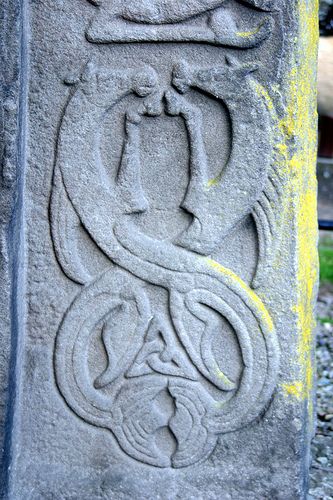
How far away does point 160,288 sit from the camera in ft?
5.67

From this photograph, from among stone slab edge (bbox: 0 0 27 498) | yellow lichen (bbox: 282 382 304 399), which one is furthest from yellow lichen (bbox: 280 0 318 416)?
stone slab edge (bbox: 0 0 27 498)

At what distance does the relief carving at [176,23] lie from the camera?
5.31 feet

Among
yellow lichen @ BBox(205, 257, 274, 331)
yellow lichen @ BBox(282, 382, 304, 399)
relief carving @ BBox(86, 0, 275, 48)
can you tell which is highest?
relief carving @ BBox(86, 0, 275, 48)

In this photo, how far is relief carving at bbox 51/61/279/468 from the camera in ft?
5.44

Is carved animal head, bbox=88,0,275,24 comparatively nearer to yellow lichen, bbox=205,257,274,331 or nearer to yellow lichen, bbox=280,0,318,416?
yellow lichen, bbox=280,0,318,416

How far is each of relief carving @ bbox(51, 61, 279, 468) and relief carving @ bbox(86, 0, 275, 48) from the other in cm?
2

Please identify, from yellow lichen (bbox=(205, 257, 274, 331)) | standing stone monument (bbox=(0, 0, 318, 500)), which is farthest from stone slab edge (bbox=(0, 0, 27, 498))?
yellow lichen (bbox=(205, 257, 274, 331))

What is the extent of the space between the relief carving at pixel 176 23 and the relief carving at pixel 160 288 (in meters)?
0.02

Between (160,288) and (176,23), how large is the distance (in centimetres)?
56

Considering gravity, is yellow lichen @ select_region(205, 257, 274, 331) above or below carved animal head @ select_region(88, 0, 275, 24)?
below

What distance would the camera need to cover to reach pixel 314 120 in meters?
1.79

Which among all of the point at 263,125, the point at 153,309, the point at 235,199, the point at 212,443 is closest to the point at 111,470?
the point at 212,443

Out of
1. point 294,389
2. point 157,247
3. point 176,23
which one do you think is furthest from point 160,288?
point 176,23

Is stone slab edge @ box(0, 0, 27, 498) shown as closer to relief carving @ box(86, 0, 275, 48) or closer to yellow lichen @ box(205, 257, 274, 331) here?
relief carving @ box(86, 0, 275, 48)
